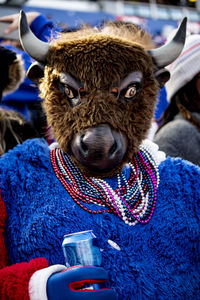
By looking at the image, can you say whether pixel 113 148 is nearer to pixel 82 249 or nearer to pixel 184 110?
pixel 82 249

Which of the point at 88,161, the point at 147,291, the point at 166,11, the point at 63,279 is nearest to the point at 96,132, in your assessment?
the point at 88,161

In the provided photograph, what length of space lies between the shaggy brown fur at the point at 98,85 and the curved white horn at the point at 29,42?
0.03 metres

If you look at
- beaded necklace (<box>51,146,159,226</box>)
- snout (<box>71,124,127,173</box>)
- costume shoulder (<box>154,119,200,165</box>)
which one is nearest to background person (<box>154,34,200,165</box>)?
costume shoulder (<box>154,119,200,165</box>)

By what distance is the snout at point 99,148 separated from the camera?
829 mm

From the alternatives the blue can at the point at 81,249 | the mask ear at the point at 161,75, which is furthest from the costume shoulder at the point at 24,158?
the mask ear at the point at 161,75

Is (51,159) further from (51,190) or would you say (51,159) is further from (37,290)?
(37,290)

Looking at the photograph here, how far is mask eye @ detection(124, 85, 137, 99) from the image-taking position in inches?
37.3

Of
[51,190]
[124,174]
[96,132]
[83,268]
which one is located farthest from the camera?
[124,174]

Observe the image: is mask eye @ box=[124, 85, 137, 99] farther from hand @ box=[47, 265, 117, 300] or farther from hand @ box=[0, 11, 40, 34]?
hand @ box=[0, 11, 40, 34]

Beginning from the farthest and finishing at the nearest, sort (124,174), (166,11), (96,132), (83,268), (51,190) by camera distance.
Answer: (166,11)
(124,174)
(51,190)
(96,132)
(83,268)

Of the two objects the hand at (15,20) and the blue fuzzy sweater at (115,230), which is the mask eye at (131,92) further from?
the hand at (15,20)

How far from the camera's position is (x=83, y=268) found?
0.73 meters

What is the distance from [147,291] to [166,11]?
44.2 ft

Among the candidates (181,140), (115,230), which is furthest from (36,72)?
(181,140)
